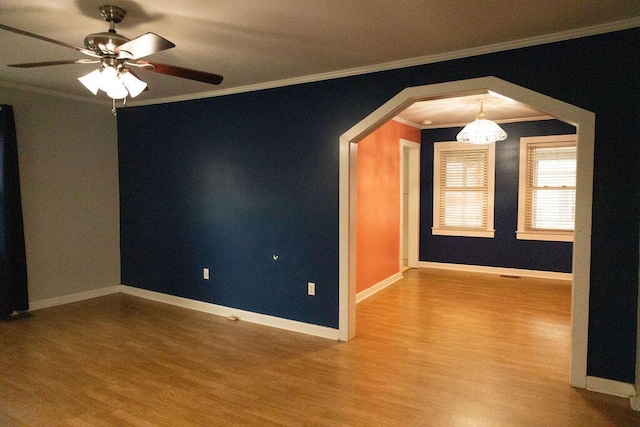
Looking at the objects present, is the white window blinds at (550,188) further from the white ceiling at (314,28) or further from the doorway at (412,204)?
the white ceiling at (314,28)

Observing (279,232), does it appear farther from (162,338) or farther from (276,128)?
(162,338)

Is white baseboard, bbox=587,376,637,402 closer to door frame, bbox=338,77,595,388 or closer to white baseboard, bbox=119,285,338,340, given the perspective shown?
door frame, bbox=338,77,595,388

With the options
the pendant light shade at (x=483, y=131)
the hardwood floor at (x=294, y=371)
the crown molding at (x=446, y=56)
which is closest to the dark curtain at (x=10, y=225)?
the hardwood floor at (x=294, y=371)

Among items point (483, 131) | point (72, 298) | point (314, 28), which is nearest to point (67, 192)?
point (72, 298)

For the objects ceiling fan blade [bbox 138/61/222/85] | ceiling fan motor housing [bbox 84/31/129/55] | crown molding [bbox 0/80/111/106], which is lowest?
ceiling fan blade [bbox 138/61/222/85]

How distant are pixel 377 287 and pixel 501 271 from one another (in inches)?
97.3

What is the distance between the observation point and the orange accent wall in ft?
17.1

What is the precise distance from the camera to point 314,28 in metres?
2.79

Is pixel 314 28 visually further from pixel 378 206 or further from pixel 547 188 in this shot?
pixel 547 188

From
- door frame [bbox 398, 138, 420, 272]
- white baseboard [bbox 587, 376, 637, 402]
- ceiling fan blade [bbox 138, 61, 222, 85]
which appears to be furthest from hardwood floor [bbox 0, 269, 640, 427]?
door frame [bbox 398, 138, 420, 272]

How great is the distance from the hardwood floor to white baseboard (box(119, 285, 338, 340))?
4.0 inches

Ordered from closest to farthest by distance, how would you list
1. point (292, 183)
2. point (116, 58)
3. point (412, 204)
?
point (116, 58)
point (292, 183)
point (412, 204)

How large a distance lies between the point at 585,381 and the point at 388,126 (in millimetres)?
4085

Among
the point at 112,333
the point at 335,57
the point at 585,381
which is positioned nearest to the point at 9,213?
the point at 112,333
